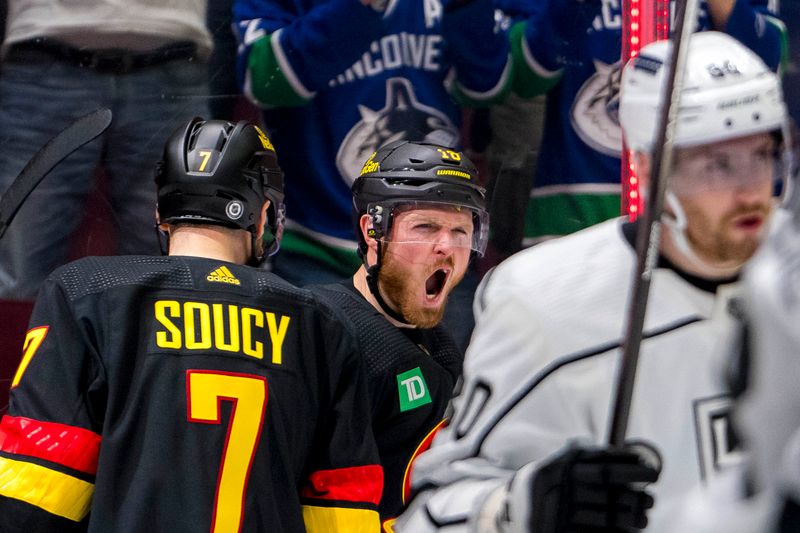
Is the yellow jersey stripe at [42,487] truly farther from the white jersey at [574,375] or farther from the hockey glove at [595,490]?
the hockey glove at [595,490]

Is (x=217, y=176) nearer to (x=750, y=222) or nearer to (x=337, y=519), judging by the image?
(x=337, y=519)

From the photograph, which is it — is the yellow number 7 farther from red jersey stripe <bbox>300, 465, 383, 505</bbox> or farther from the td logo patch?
the td logo patch

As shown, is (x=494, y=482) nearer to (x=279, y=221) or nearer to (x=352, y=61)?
(x=279, y=221)

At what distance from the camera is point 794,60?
263cm

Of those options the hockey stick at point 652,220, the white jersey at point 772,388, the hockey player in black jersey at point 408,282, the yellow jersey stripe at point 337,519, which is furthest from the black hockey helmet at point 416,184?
the white jersey at point 772,388

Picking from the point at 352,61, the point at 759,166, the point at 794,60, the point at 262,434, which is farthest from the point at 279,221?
the point at 759,166

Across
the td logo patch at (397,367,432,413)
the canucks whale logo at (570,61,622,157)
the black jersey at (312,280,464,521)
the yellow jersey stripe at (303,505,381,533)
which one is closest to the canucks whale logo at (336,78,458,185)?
the canucks whale logo at (570,61,622,157)

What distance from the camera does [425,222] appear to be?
2.60 m

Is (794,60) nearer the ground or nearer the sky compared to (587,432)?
nearer the sky

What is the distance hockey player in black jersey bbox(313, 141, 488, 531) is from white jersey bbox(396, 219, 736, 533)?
37.4 inches

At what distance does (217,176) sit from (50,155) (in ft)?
1.87

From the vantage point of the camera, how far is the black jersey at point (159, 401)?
206 centimetres

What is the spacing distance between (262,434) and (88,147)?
3.83ft

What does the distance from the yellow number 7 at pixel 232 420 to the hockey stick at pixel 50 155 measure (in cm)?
72
